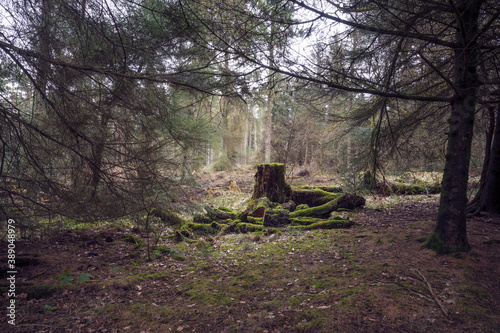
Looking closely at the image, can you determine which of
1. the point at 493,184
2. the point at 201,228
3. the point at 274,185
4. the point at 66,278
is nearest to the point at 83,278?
the point at 66,278

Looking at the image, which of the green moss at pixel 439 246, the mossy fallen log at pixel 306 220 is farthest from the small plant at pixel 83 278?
the green moss at pixel 439 246

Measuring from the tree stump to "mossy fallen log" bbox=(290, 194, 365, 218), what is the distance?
46.6 inches

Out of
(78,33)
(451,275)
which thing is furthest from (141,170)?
(451,275)

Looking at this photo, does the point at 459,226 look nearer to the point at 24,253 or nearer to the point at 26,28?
the point at 26,28

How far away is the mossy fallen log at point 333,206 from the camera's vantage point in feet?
26.0

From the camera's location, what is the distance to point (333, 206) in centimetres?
809

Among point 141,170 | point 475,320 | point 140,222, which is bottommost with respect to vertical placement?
point 475,320

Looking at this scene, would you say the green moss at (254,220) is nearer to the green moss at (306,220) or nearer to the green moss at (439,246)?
the green moss at (306,220)

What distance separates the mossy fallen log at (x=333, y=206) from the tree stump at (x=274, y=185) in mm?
1183

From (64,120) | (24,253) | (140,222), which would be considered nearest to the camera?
(64,120)

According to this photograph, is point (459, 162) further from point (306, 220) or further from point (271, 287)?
point (306, 220)

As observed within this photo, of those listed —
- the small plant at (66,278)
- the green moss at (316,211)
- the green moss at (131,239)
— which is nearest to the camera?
the small plant at (66,278)

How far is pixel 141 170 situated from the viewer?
373cm

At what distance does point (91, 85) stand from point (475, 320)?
19.5ft
